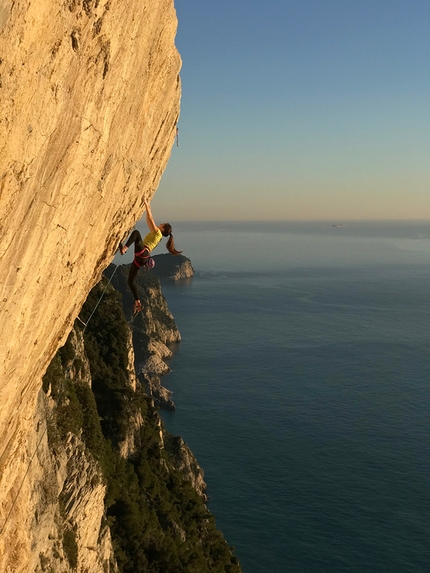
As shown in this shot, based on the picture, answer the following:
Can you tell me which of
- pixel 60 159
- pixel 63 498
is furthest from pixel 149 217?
pixel 63 498

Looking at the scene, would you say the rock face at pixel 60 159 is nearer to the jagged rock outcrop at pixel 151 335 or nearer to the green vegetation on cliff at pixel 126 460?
the green vegetation on cliff at pixel 126 460

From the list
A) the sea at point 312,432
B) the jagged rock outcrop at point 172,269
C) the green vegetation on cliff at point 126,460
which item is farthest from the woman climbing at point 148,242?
the jagged rock outcrop at point 172,269

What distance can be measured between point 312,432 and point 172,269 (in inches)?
5142

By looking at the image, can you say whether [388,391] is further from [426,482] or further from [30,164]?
[30,164]

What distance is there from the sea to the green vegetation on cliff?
9.11 metres

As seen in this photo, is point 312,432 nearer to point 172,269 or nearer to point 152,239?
point 152,239

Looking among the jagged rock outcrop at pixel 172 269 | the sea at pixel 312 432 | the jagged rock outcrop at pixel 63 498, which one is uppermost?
the jagged rock outcrop at pixel 172 269

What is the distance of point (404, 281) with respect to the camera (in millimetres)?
181750

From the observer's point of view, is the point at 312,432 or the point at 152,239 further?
the point at 312,432

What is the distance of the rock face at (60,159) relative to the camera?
243 inches

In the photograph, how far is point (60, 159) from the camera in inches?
285

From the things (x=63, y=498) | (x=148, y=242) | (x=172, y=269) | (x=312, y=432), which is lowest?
(x=312, y=432)

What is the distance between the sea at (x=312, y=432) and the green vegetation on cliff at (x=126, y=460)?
9.11m

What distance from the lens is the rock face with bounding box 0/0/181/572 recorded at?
616 centimetres
